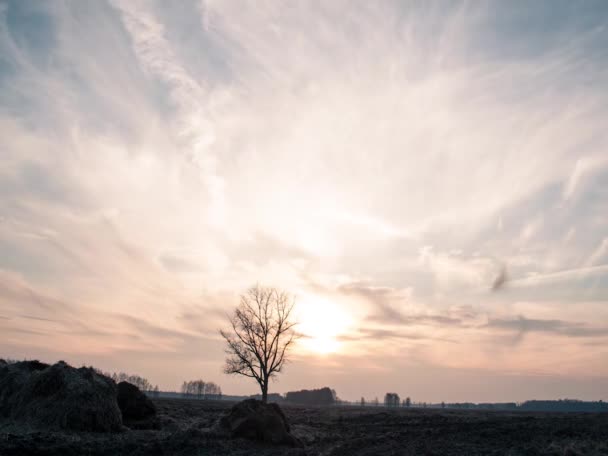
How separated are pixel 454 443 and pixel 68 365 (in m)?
25.0

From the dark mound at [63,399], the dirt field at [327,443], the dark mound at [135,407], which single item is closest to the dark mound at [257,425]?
the dirt field at [327,443]

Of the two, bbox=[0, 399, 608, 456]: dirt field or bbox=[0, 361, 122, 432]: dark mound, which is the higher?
bbox=[0, 361, 122, 432]: dark mound

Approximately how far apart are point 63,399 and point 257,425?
11.5 metres

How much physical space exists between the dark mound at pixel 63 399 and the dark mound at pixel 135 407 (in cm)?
339

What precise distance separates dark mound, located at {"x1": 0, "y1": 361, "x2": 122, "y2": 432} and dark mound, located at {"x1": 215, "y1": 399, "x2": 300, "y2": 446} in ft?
22.5

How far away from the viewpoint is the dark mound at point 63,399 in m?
24.5

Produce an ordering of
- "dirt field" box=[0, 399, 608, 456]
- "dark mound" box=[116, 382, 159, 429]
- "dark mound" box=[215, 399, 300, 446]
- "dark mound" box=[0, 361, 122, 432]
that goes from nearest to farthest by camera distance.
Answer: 1. "dirt field" box=[0, 399, 608, 456]
2. "dark mound" box=[0, 361, 122, 432]
3. "dark mound" box=[215, 399, 300, 446]
4. "dark mound" box=[116, 382, 159, 429]

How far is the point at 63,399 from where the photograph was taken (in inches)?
999

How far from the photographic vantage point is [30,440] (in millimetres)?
19000

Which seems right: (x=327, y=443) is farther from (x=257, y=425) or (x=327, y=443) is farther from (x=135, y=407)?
(x=135, y=407)

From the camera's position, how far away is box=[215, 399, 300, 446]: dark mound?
27.8 meters

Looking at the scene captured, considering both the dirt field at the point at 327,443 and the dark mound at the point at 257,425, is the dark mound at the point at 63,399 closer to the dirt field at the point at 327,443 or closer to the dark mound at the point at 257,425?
the dirt field at the point at 327,443

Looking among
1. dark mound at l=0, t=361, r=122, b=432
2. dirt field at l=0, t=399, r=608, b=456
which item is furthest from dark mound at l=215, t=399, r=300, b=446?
dark mound at l=0, t=361, r=122, b=432

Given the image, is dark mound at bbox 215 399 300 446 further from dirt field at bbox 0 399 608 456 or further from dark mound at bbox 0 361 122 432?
dark mound at bbox 0 361 122 432
